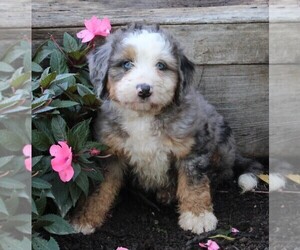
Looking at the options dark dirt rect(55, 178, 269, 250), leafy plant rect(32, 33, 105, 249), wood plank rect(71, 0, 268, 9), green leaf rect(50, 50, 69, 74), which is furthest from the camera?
wood plank rect(71, 0, 268, 9)

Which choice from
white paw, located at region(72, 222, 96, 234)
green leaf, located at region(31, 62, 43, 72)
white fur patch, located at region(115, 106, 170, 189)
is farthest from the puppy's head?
white paw, located at region(72, 222, 96, 234)

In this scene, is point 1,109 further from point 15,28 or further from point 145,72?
point 15,28

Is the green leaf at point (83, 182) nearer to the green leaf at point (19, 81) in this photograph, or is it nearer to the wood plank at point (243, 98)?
the green leaf at point (19, 81)

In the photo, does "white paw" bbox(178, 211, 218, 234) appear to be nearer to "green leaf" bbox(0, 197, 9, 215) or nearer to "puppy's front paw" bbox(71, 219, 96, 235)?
"puppy's front paw" bbox(71, 219, 96, 235)

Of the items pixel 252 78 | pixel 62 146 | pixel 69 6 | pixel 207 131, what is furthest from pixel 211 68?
pixel 62 146

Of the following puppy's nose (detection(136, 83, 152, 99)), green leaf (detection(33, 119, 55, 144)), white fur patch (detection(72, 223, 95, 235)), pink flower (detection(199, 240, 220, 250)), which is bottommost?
pink flower (detection(199, 240, 220, 250))

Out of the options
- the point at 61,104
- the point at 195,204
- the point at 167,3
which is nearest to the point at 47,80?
the point at 61,104
